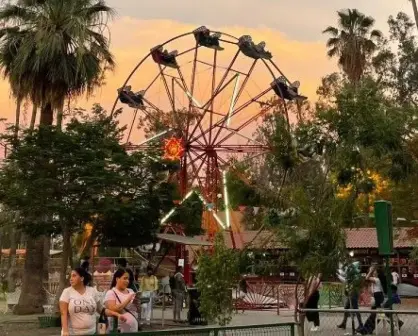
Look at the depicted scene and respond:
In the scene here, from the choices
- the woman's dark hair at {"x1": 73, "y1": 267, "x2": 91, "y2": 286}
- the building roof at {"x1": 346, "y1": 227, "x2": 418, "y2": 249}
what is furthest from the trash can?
the building roof at {"x1": 346, "y1": 227, "x2": 418, "y2": 249}

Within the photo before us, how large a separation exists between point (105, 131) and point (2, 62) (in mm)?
5168

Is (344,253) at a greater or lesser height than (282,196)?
lesser

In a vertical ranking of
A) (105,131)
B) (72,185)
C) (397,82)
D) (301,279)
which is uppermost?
(397,82)

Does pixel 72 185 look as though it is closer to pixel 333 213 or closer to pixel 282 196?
pixel 282 196

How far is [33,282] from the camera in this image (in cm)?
2109

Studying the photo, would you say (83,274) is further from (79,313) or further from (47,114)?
(47,114)

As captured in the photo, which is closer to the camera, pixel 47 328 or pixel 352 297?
pixel 352 297

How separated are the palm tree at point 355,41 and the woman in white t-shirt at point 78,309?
36.8 meters

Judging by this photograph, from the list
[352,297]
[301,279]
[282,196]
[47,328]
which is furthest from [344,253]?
[47,328]

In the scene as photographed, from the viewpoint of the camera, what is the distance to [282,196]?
13.0 metres

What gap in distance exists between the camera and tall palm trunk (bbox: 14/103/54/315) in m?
20.7

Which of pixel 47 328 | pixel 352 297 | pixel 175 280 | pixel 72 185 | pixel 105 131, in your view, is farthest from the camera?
pixel 175 280

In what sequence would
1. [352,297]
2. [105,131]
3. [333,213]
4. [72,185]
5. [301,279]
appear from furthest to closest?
[105,131], [72,185], [352,297], [301,279], [333,213]

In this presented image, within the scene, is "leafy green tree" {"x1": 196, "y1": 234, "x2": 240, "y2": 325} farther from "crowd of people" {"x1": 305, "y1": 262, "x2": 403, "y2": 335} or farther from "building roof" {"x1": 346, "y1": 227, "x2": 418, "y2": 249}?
"building roof" {"x1": 346, "y1": 227, "x2": 418, "y2": 249}
